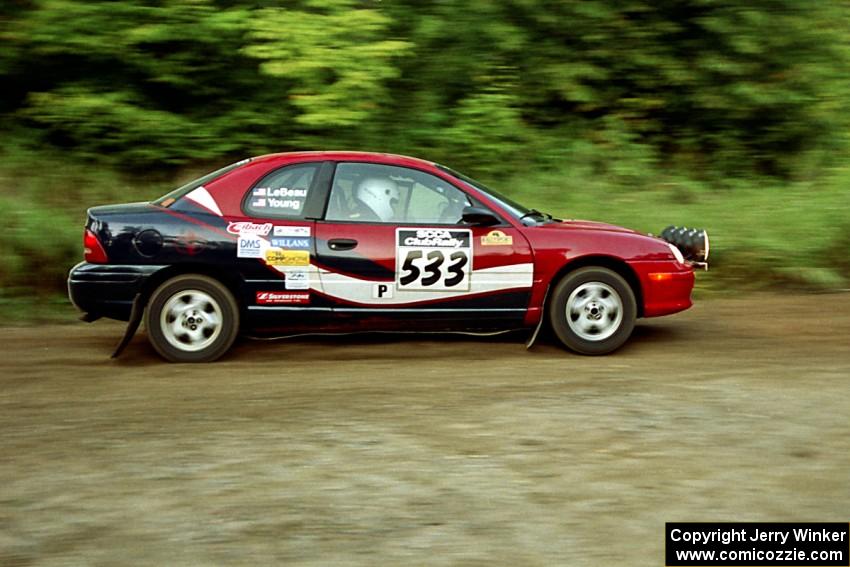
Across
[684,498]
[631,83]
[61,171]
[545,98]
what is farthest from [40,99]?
[684,498]

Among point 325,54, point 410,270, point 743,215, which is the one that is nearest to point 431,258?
point 410,270

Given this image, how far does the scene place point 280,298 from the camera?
8.17 meters

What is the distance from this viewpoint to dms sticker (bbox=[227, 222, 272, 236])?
26.6ft

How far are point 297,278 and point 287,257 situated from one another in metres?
0.17

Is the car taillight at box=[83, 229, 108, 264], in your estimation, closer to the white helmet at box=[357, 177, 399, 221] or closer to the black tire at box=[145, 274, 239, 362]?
the black tire at box=[145, 274, 239, 362]

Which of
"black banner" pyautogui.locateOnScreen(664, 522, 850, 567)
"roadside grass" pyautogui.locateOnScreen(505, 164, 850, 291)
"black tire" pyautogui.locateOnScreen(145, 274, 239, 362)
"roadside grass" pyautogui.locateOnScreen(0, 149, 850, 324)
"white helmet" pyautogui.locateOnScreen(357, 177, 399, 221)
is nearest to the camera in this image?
"black banner" pyautogui.locateOnScreen(664, 522, 850, 567)

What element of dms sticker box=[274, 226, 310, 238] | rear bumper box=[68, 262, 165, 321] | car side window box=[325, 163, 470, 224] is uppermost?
car side window box=[325, 163, 470, 224]

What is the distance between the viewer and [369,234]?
8.20 meters

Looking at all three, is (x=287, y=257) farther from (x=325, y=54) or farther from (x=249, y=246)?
(x=325, y=54)

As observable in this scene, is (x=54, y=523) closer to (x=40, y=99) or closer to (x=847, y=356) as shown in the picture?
(x=847, y=356)

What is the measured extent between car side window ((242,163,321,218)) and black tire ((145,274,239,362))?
65 cm

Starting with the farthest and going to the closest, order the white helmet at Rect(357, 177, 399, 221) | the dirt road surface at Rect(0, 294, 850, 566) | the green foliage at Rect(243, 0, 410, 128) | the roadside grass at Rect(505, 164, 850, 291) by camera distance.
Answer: the green foliage at Rect(243, 0, 410, 128)
the roadside grass at Rect(505, 164, 850, 291)
the white helmet at Rect(357, 177, 399, 221)
the dirt road surface at Rect(0, 294, 850, 566)

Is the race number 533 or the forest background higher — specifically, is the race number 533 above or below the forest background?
below

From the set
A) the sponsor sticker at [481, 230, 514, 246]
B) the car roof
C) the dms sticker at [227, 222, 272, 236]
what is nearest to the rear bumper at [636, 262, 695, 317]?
the sponsor sticker at [481, 230, 514, 246]
